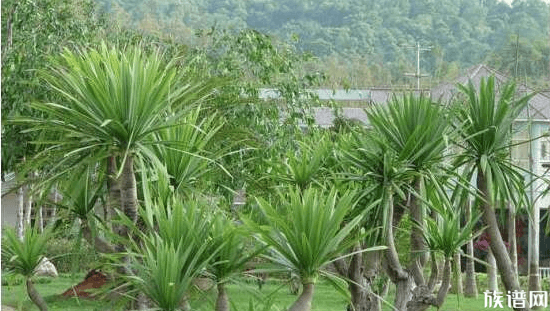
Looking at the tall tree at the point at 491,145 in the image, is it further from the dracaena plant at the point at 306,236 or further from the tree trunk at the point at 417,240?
the dracaena plant at the point at 306,236

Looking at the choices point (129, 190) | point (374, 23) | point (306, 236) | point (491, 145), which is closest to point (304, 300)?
point (306, 236)

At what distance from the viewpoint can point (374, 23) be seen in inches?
2309

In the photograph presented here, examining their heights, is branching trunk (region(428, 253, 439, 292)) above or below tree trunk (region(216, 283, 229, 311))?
below

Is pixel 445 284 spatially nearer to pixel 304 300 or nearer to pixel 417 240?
pixel 417 240

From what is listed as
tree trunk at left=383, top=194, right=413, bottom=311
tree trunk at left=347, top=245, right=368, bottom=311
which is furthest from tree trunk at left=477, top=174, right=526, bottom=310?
tree trunk at left=347, top=245, right=368, bottom=311

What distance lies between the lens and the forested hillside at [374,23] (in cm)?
5384

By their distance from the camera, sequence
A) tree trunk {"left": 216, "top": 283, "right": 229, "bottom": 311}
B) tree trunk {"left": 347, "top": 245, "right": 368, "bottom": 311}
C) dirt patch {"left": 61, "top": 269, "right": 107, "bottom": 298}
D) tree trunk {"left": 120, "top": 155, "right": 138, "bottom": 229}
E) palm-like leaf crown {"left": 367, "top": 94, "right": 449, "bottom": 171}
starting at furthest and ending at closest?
dirt patch {"left": 61, "top": 269, "right": 107, "bottom": 298}
tree trunk {"left": 347, "top": 245, "right": 368, "bottom": 311}
palm-like leaf crown {"left": 367, "top": 94, "right": 449, "bottom": 171}
tree trunk {"left": 120, "top": 155, "right": 138, "bottom": 229}
tree trunk {"left": 216, "top": 283, "right": 229, "bottom": 311}

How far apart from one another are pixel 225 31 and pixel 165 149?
31.4 ft

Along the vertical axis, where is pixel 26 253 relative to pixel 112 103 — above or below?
below

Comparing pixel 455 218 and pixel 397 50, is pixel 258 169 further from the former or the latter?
pixel 397 50

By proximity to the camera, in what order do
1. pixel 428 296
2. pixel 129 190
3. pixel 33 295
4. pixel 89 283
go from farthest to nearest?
1. pixel 89 283
2. pixel 428 296
3. pixel 33 295
4. pixel 129 190

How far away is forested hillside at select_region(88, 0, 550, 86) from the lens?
53.8 metres

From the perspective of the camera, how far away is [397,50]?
56.9 meters

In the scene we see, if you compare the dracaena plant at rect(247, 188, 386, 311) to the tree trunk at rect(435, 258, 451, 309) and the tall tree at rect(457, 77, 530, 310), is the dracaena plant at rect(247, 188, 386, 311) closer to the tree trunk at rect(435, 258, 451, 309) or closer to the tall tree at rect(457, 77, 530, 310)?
the tree trunk at rect(435, 258, 451, 309)
